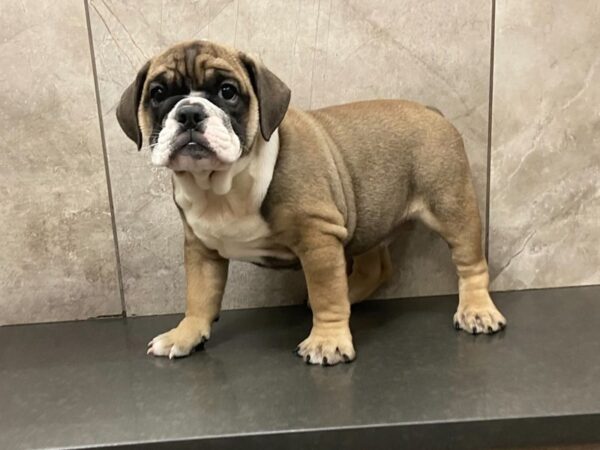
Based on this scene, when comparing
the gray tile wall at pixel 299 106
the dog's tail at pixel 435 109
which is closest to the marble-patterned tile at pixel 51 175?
the gray tile wall at pixel 299 106

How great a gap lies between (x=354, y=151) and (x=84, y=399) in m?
0.66

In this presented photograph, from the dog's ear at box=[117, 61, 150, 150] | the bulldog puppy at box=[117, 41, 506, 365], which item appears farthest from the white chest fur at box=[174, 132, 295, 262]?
the dog's ear at box=[117, 61, 150, 150]

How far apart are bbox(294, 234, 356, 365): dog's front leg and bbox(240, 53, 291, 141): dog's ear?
0.70 feet

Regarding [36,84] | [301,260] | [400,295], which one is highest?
Result: [36,84]

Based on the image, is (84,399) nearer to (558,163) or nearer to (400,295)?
(400,295)

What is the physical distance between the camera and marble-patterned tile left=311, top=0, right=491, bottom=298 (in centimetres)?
145

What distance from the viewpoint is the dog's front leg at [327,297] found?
1.23m

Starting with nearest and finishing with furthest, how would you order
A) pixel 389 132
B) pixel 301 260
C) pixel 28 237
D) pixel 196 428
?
pixel 196 428, pixel 301 260, pixel 389 132, pixel 28 237

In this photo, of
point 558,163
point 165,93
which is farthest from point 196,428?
point 558,163

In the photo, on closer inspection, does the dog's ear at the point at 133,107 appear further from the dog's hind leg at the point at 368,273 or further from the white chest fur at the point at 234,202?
the dog's hind leg at the point at 368,273

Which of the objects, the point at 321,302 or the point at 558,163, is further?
the point at 558,163

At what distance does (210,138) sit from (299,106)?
0.46 m

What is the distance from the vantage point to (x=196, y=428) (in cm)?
103

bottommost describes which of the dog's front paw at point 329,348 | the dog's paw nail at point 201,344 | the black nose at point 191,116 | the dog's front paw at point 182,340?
the dog's paw nail at point 201,344
